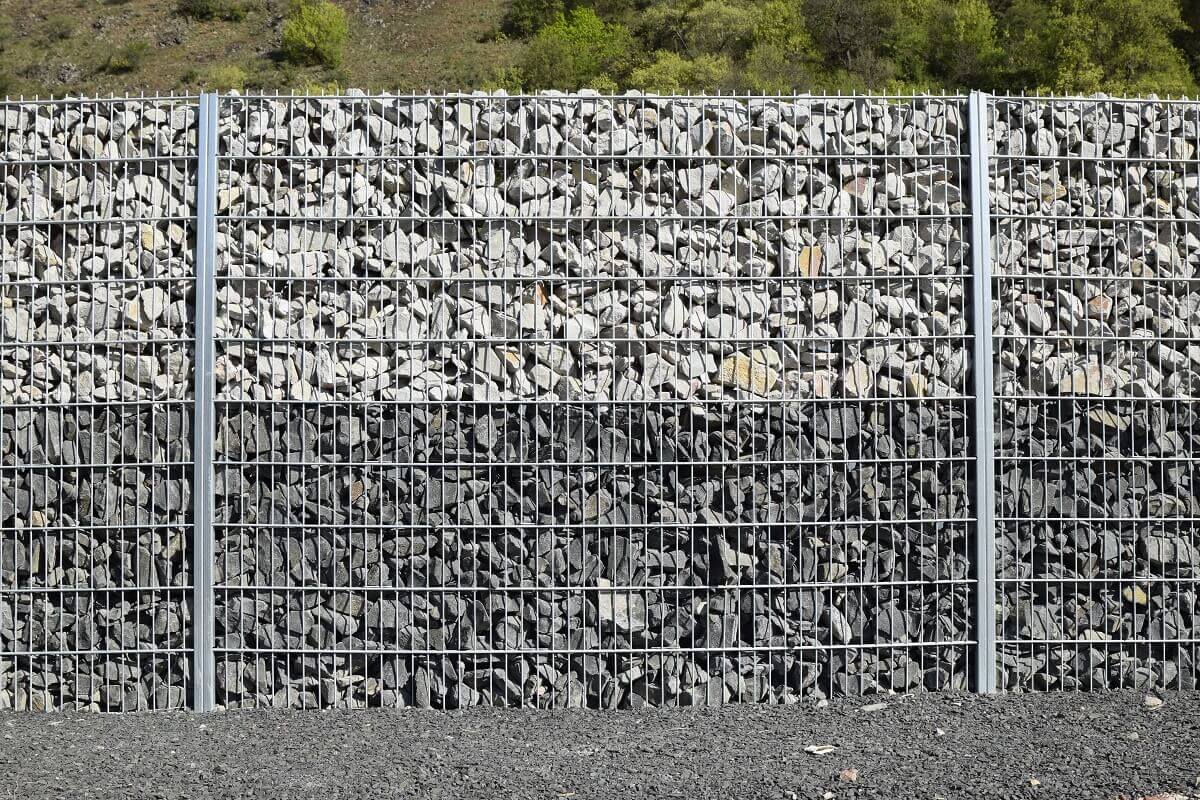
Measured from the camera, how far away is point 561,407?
426 cm

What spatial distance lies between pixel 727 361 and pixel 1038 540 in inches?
61.3

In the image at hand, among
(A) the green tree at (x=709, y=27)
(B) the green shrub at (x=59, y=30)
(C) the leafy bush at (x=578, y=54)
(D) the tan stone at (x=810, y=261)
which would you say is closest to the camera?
(D) the tan stone at (x=810, y=261)

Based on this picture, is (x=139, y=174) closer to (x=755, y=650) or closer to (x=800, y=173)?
(x=800, y=173)

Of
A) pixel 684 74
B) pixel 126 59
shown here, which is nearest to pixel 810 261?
pixel 684 74

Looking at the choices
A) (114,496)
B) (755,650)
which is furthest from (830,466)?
(114,496)

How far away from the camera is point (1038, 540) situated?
4.34 meters

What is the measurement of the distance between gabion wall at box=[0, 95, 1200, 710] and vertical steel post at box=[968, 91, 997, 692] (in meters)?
0.05

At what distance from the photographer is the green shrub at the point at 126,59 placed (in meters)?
32.4

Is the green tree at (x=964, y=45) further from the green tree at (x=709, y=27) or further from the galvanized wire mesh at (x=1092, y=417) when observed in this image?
the galvanized wire mesh at (x=1092, y=417)

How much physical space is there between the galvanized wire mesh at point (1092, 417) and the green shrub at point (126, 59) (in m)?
34.2

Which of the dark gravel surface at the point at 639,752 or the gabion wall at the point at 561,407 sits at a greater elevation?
the gabion wall at the point at 561,407

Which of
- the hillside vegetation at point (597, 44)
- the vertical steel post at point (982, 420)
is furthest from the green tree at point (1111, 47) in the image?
the vertical steel post at point (982, 420)

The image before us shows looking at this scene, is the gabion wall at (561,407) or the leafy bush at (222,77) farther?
the leafy bush at (222,77)

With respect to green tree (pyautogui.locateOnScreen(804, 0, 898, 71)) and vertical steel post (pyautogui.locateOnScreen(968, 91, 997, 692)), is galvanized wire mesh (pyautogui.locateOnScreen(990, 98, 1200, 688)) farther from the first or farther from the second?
green tree (pyautogui.locateOnScreen(804, 0, 898, 71))
